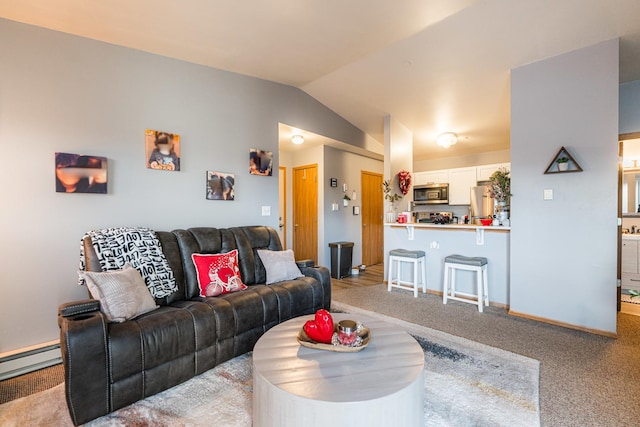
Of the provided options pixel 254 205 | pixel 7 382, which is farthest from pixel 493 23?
pixel 7 382

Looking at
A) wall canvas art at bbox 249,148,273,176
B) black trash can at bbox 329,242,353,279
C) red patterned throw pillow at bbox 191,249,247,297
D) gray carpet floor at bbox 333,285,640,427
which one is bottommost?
gray carpet floor at bbox 333,285,640,427

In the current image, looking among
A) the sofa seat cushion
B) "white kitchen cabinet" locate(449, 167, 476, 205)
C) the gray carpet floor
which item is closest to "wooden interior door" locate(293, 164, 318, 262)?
the gray carpet floor

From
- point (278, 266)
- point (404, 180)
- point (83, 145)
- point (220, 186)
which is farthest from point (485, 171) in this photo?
point (83, 145)

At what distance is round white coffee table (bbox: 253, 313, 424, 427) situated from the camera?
1109 millimetres

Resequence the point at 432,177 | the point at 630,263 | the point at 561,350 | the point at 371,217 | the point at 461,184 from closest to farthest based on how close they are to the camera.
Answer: the point at 561,350 → the point at 630,263 → the point at 461,184 → the point at 432,177 → the point at 371,217

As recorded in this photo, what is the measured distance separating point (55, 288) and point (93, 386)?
1.32 meters

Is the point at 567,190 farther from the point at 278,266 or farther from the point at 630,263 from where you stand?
the point at 278,266

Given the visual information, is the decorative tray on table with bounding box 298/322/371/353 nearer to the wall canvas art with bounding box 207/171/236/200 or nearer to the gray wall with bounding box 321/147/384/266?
the wall canvas art with bounding box 207/171/236/200

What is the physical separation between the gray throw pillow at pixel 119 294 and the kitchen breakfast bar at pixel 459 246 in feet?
11.3

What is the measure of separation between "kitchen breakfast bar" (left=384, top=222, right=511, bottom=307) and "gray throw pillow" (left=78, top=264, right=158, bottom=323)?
11.3 ft

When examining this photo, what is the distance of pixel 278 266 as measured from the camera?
296cm

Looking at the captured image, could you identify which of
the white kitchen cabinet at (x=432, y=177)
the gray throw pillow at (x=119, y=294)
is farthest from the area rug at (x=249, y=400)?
the white kitchen cabinet at (x=432, y=177)

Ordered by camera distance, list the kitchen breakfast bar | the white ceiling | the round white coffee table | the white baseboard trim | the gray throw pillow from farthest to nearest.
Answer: the kitchen breakfast bar, the white ceiling, the white baseboard trim, the gray throw pillow, the round white coffee table

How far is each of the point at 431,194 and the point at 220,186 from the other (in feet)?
14.6
